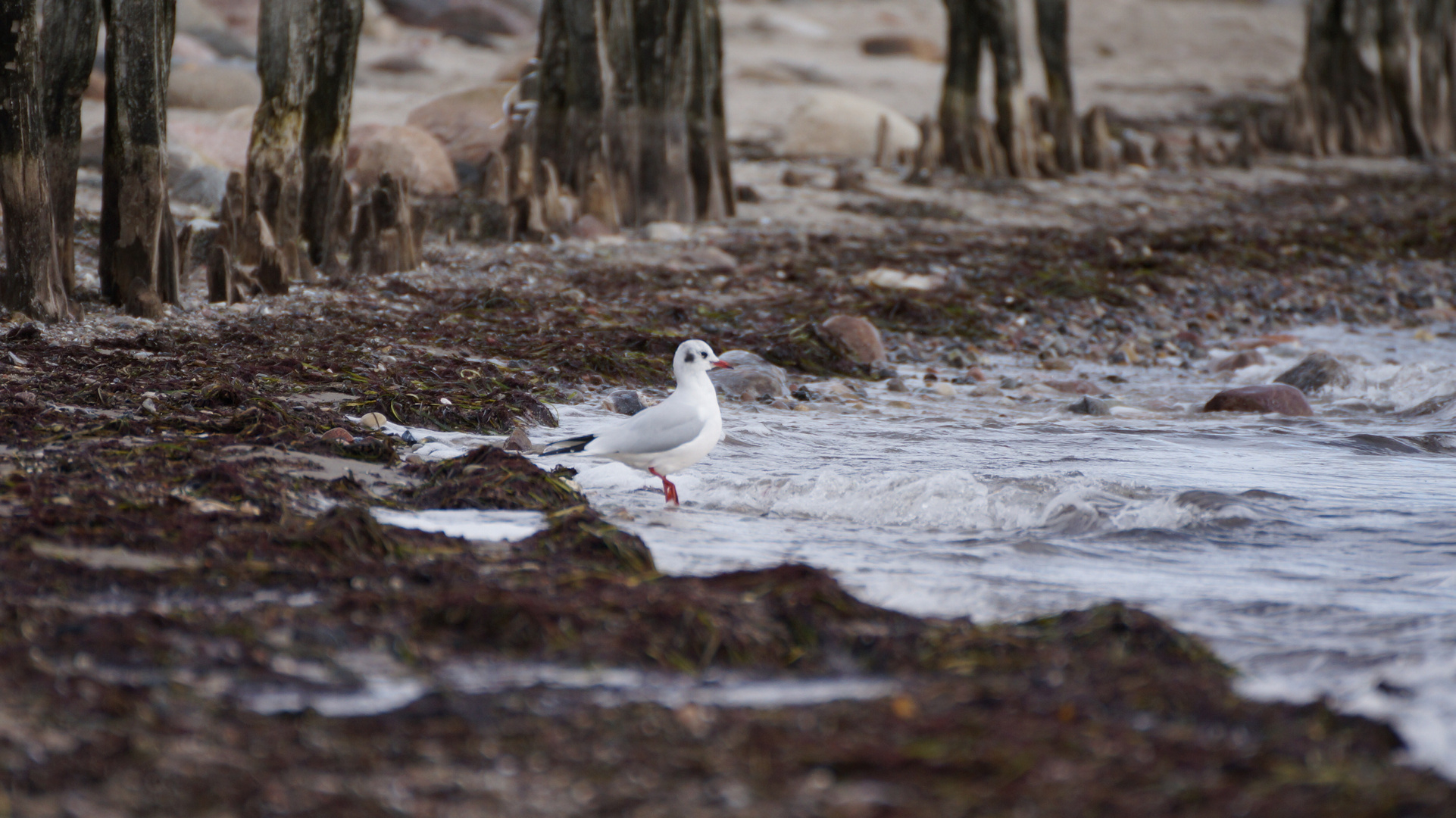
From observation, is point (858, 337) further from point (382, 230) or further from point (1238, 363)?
point (382, 230)

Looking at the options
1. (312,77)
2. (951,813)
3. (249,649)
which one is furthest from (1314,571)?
(312,77)

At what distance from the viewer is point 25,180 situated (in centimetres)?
589

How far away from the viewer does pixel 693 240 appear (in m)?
10.4

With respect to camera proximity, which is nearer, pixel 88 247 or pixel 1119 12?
pixel 88 247

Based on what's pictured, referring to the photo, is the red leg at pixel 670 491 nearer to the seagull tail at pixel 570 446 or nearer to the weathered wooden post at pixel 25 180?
the seagull tail at pixel 570 446

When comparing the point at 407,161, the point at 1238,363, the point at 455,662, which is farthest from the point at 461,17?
the point at 455,662

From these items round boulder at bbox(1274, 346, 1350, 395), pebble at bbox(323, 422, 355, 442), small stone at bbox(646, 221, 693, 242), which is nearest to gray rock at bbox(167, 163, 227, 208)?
small stone at bbox(646, 221, 693, 242)

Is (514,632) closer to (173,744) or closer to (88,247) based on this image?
(173,744)

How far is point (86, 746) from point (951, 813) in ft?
5.17

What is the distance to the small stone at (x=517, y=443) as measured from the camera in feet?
16.5

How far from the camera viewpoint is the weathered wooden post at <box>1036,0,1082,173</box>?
15266 mm

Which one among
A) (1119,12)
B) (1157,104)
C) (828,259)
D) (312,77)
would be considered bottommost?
(828,259)

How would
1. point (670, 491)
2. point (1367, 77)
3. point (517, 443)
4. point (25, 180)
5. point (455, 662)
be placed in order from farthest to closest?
point (1367, 77), point (25, 180), point (517, 443), point (670, 491), point (455, 662)

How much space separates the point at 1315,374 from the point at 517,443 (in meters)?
4.69
